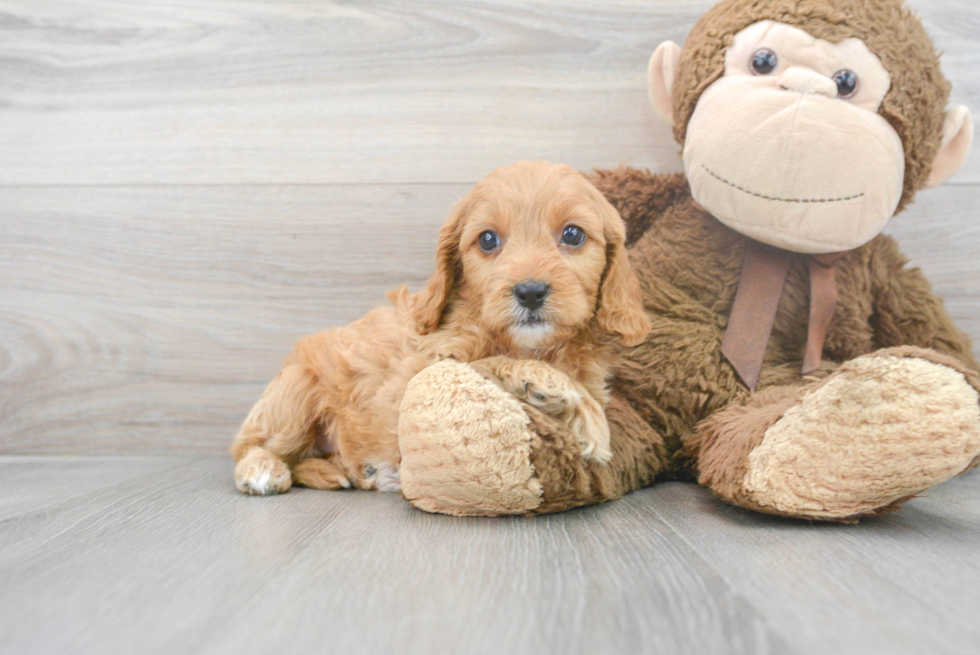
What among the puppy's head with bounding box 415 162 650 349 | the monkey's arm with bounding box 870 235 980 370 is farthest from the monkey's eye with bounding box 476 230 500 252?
the monkey's arm with bounding box 870 235 980 370

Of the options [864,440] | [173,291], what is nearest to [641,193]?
[864,440]

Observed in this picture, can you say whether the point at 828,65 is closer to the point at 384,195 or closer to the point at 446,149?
the point at 446,149

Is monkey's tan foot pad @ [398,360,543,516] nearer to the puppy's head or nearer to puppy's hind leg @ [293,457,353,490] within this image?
the puppy's head

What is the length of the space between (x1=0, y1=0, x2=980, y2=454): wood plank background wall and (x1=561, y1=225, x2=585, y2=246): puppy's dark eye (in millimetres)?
650

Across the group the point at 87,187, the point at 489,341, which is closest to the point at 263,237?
the point at 87,187

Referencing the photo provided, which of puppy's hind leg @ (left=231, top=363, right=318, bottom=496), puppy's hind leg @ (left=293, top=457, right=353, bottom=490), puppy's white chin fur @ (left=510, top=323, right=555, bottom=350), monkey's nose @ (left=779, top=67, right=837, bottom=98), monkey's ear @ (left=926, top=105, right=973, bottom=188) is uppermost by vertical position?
monkey's nose @ (left=779, top=67, right=837, bottom=98)

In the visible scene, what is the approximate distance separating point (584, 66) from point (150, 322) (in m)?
1.34

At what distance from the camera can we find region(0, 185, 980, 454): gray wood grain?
1774 mm

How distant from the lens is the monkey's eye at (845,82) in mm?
1243

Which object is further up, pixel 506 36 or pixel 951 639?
pixel 506 36

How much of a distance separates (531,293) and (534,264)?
0.05 meters

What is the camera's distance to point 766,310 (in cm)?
136

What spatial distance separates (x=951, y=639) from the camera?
26.1 inches

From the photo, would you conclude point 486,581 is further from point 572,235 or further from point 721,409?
point 721,409
